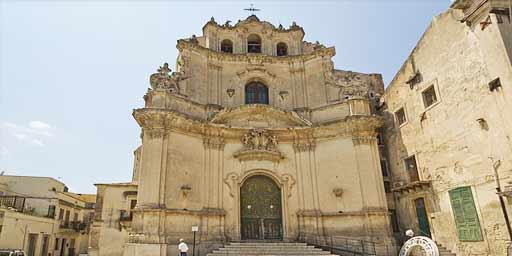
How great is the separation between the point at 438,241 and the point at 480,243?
204cm

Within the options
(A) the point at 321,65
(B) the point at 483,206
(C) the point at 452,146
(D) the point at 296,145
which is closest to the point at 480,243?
(B) the point at 483,206

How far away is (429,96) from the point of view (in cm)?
1427

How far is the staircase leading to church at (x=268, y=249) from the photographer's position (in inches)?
533

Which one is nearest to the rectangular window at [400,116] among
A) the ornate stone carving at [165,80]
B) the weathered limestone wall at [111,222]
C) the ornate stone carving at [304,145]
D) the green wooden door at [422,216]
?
the green wooden door at [422,216]

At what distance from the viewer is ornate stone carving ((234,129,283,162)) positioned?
661 inches

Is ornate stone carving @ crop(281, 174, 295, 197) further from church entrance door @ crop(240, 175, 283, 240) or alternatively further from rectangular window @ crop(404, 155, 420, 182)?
rectangular window @ crop(404, 155, 420, 182)

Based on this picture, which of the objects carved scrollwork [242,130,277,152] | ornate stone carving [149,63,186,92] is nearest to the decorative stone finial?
ornate stone carving [149,63,186,92]

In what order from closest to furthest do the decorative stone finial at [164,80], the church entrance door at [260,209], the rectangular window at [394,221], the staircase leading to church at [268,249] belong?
the staircase leading to church at [268,249], the church entrance door at [260,209], the rectangular window at [394,221], the decorative stone finial at [164,80]

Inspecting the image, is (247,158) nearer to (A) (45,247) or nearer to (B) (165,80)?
(B) (165,80)

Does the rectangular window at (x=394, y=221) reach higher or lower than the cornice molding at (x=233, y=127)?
lower

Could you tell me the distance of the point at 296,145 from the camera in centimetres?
1755

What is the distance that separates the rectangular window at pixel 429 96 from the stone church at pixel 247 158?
2759 millimetres

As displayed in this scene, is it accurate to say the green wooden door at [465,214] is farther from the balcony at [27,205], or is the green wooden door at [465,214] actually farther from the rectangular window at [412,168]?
the balcony at [27,205]

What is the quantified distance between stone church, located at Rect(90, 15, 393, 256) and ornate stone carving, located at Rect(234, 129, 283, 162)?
0.18ft
